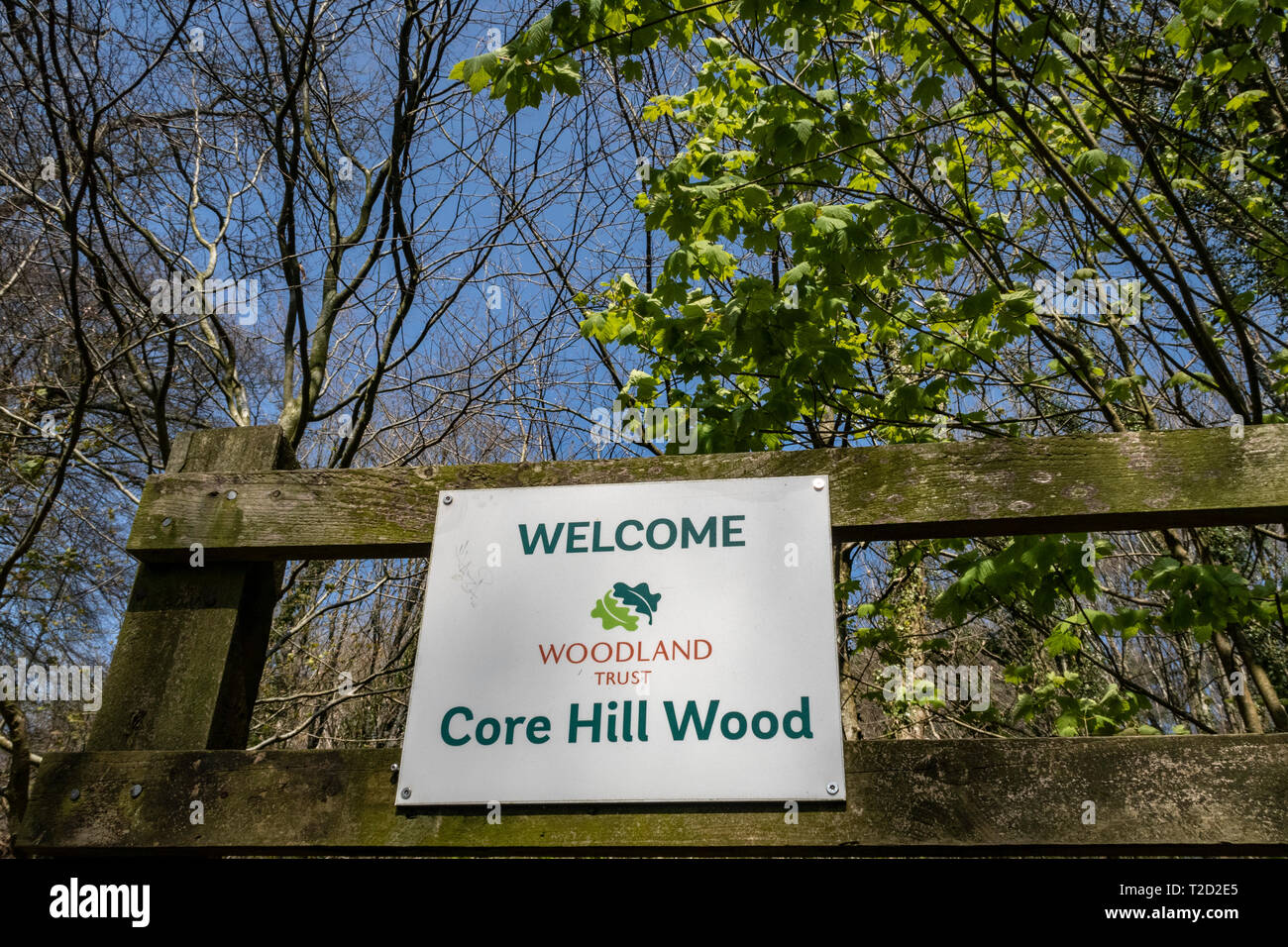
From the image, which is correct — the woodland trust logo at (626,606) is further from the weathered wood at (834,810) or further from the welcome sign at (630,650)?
the weathered wood at (834,810)

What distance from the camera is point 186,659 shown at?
1.81 metres

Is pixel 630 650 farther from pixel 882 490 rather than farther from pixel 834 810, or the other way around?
pixel 882 490

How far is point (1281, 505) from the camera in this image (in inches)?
63.2

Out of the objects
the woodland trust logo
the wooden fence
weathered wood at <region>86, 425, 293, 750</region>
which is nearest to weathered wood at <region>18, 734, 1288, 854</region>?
the wooden fence

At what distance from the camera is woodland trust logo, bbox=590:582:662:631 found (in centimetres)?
164

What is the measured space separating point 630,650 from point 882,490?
0.59 meters

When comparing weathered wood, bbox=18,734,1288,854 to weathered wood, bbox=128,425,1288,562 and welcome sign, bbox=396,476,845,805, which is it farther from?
weathered wood, bbox=128,425,1288,562

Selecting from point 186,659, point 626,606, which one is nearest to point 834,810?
point 626,606

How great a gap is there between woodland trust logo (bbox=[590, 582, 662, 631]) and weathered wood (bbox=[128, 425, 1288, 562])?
25cm
